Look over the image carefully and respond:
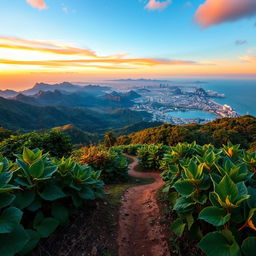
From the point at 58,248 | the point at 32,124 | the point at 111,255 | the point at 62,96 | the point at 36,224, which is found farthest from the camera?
the point at 62,96

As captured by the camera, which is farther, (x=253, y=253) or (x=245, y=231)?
(x=245, y=231)

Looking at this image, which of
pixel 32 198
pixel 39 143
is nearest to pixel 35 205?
pixel 32 198

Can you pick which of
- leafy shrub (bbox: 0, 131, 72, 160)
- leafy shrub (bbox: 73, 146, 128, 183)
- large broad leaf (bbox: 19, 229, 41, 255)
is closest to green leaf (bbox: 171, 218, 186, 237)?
large broad leaf (bbox: 19, 229, 41, 255)

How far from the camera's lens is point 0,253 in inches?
55.1

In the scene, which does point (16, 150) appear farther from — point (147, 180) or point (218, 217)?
point (218, 217)

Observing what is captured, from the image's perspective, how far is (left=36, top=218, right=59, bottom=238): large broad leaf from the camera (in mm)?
1951

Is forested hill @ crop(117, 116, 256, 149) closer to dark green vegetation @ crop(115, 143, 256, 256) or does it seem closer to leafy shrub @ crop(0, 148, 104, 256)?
A: dark green vegetation @ crop(115, 143, 256, 256)

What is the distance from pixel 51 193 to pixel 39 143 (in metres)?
6.14

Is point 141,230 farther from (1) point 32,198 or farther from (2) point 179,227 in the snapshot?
(1) point 32,198

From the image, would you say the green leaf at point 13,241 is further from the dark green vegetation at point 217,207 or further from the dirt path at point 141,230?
the dirt path at point 141,230

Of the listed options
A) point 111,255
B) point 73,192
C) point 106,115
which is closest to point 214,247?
point 111,255

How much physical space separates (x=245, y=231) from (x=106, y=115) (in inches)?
5109

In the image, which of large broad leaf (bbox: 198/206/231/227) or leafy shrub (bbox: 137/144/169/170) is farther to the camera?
leafy shrub (bbox: 137/144/169/170)

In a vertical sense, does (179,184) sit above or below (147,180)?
above
